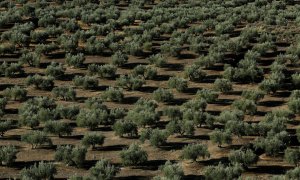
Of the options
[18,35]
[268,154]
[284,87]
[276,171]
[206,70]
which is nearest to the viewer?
[276,171]

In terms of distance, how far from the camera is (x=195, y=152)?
64.4 feet

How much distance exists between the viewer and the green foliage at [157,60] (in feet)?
106

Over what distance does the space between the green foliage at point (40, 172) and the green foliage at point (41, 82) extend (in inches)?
432

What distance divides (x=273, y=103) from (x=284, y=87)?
2.66 meters

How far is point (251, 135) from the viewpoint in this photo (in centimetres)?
2203

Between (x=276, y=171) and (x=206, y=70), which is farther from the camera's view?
(x=206, y=70)

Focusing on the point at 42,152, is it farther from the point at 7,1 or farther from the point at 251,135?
the point at 7,1

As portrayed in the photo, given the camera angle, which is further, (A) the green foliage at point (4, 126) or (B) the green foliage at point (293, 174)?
(A) the green foliage at point (4, 126)

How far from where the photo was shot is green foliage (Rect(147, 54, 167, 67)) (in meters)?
32.3

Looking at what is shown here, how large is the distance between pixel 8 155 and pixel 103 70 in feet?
40.3

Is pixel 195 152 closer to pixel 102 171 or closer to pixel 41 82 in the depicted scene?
pixel 102 171

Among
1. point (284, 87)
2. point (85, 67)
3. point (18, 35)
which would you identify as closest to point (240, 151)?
point (284, 87)

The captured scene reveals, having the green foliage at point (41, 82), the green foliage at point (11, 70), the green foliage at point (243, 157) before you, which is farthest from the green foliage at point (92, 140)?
the green foliage at point (11, 70)

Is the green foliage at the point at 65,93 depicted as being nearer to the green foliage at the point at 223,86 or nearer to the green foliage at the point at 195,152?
the green foliage at the point at 223,86
